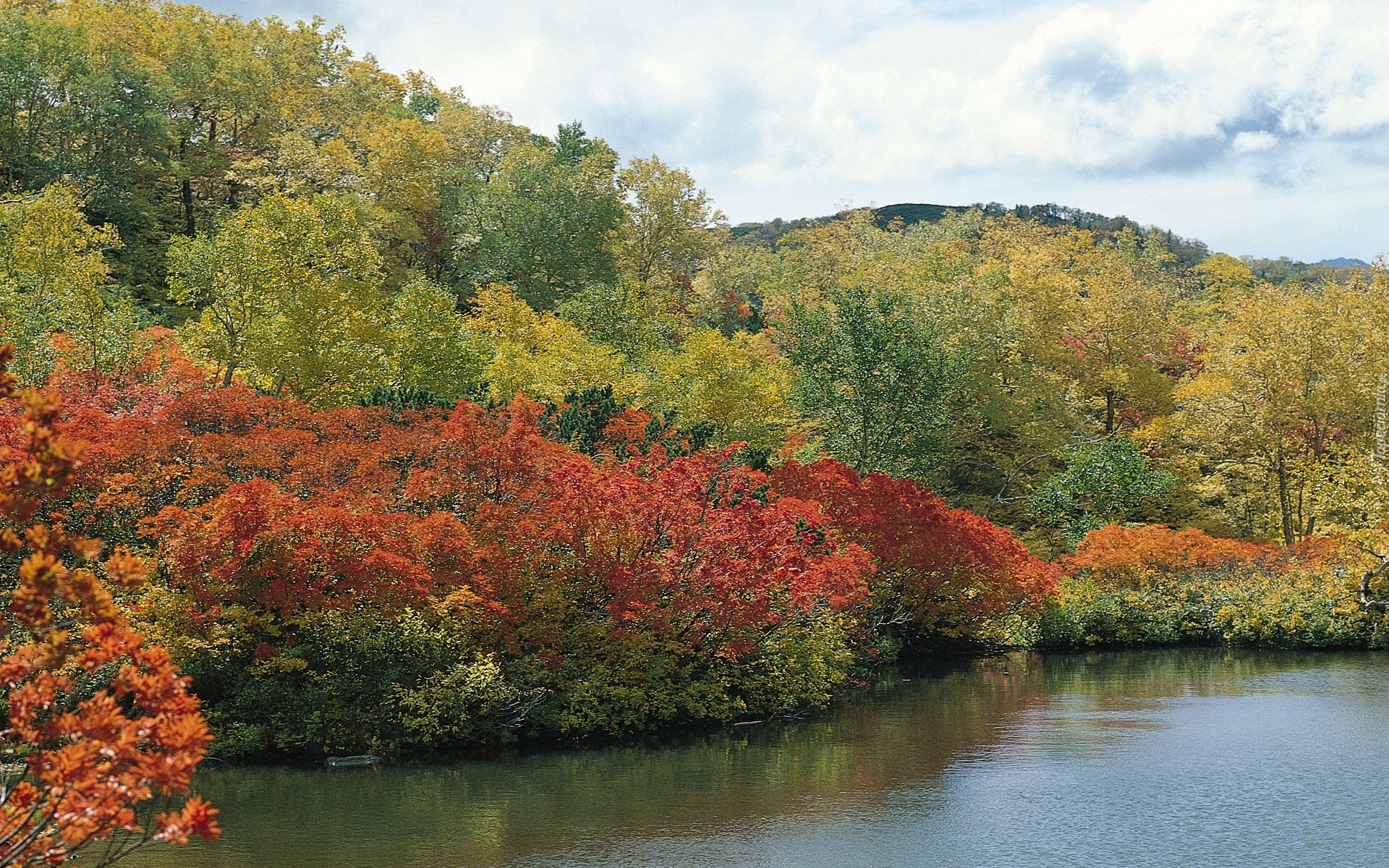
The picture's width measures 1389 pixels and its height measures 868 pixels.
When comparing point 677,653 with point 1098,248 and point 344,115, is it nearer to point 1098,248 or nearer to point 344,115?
point 344,115

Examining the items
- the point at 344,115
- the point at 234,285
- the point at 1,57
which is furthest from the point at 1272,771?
the point at 344,115

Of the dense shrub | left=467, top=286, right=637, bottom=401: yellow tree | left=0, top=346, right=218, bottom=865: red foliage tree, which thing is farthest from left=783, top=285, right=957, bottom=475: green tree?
left=0, top=346, right=218, bottom=865: red foliage tree

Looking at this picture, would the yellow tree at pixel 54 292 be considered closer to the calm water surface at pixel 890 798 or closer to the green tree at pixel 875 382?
the calm water surface at pixel 890 798

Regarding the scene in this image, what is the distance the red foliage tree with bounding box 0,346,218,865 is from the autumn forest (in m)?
0.02

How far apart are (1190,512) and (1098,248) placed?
97.5ft

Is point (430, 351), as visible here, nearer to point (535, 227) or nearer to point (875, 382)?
point (875, 382)

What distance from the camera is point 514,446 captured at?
17.0 m

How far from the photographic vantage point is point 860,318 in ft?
98.3

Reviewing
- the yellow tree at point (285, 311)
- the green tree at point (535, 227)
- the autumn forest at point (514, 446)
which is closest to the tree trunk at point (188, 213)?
the autumn forest at point (514, 446)

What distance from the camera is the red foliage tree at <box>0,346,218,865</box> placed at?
447 centimetres

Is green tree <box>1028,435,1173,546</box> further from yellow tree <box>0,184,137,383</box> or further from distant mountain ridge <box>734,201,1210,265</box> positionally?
distant mountain ridge <box>734,201,1210,265</box>

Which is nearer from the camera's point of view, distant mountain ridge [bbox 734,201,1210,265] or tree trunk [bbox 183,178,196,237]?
tree trunk [bbox 183,178,196,237]

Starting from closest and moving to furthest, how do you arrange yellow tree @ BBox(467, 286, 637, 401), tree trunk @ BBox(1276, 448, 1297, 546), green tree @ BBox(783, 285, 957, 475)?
green tree @ BBox(783, 285, 957, 475) < yellow tree @ BBox(467, 286, 637, 401) < tree trunk @ BBox(1276, 448, 1297, 546)

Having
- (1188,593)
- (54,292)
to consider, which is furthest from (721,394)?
(54,292)
